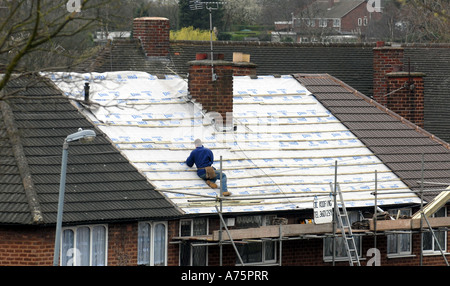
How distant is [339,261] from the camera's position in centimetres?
2523

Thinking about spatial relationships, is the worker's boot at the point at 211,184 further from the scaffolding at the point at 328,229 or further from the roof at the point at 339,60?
the roof at the point at 339,60

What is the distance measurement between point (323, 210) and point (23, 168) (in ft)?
23.0

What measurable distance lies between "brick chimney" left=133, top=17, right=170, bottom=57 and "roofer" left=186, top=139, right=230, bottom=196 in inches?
603

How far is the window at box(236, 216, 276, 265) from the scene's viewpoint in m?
24.0

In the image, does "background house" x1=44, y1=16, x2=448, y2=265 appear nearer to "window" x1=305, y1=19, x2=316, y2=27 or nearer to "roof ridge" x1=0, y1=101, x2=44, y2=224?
"roof ridge" x1=0, y1=101, x2=44, y2=224

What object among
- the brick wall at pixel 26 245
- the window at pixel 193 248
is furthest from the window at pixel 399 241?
the brick wall at pixel 26 245

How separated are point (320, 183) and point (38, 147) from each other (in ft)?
24.0

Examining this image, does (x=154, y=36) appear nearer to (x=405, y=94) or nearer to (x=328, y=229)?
(x=405, y=94)

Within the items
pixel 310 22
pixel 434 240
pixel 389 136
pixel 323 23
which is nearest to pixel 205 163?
pixel 389 136

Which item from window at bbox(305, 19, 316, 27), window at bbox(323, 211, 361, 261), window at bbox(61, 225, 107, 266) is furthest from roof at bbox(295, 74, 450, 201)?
window at bbox(305, 19, 316, 27)

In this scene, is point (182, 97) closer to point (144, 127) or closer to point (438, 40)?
point (144, 127)

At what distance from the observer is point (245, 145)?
2625 centimetres

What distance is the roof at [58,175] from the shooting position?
21234mm
